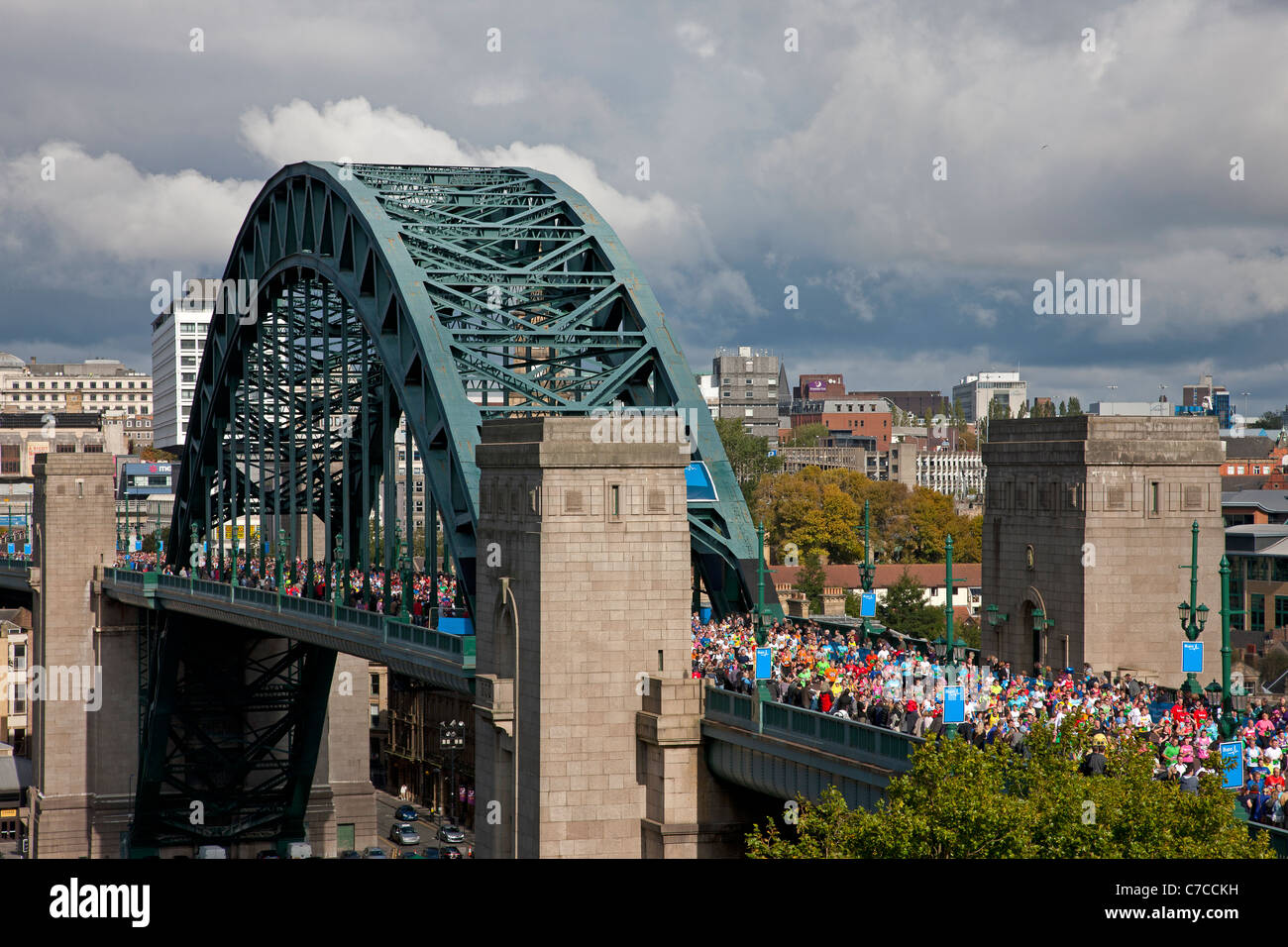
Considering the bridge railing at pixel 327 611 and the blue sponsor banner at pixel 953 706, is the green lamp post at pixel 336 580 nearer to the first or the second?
the bridge railing at pixel 327 611

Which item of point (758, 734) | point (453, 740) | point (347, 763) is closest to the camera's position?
point (758, 734)

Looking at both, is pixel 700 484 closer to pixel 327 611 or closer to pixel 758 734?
pixel 327 611

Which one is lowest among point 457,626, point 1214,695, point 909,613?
point 909,613

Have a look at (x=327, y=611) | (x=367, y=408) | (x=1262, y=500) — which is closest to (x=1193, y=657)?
(x=327, y=611)

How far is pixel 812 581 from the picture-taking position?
12281 centimetres

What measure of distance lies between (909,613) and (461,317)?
2177 inches

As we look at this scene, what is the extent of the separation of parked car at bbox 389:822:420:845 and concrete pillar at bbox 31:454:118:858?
11675 millimetres

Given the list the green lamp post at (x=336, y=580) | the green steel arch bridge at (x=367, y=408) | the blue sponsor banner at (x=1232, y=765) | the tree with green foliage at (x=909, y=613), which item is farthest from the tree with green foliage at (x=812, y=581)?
the blue sponsor banner at (x=1232, y=765)

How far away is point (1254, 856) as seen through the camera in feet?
76.9

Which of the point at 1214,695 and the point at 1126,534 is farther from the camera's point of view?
the point at 1126,534

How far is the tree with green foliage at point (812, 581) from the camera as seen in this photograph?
115m
